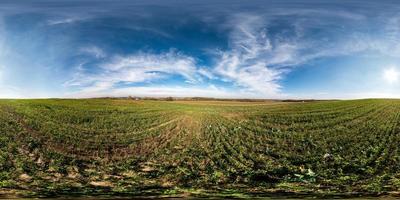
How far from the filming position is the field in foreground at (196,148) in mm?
18734

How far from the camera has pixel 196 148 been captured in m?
24.5

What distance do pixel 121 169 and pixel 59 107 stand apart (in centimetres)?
1134

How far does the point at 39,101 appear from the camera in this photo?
30.0 metres

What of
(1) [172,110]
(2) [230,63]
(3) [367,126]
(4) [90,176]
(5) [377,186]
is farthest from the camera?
(1) [172,110]

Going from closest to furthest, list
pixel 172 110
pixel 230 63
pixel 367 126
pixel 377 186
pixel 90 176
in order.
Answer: pixel 377 186
pixel 90 176
pixel 230 63
pixel 367 126
pixel 172 110

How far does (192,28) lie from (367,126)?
44.8 ft

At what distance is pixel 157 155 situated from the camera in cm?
2358

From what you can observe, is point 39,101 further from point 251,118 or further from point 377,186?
point 377,186

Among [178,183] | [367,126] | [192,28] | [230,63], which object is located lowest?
[178,183]

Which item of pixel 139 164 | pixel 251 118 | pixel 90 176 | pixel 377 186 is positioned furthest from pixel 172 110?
pixel 377 186

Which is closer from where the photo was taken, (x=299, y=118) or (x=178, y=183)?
(x=178, y=183)

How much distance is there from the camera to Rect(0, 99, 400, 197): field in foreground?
738 inches

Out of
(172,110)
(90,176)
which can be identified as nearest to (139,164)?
(90,176)

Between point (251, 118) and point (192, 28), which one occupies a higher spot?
point (192, 28)
